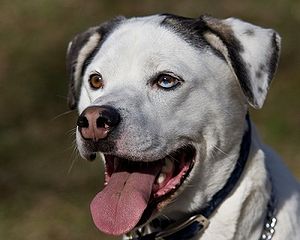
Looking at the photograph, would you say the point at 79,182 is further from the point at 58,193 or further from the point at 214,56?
the point at 214,56

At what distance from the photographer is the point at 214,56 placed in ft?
14.2

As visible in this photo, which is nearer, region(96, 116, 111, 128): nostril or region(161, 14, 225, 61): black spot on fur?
region(96, 116, 111, 128): nostril

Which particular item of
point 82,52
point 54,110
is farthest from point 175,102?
point 54,110

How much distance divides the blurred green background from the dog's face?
9.12 ft

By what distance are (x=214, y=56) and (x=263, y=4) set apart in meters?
7.18

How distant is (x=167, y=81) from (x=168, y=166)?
0.36m

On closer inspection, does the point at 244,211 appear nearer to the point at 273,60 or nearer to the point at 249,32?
the point at 273,60

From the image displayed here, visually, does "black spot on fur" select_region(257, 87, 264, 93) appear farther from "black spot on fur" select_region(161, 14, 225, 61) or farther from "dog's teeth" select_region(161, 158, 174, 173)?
"dog's teeth" select_region(161, 158, 174, 173)

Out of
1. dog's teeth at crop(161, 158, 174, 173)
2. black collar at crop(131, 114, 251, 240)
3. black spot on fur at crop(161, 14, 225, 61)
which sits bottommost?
black collar at crop(131, 114, 251, 240)

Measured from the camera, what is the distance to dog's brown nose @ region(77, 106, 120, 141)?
3.93 meters

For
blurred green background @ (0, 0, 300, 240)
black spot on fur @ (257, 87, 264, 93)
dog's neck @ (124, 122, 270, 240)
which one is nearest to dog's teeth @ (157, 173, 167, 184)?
dog's neck @ (124, 122, 270, 240)

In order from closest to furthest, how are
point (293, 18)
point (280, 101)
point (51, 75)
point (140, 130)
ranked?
point (140, 130)
point (280, 101)
point (51, 75)
point (293, 18)

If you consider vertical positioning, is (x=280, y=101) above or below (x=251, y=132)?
below

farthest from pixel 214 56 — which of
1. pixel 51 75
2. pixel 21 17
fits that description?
pixel 21 17
